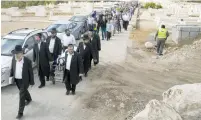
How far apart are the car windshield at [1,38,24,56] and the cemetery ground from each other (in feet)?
4.20

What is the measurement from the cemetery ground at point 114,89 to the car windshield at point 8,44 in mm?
1280

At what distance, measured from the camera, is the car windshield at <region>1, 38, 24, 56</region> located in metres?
10.2

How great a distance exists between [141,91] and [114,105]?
1486 mm

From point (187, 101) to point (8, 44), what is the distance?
685 centimetres

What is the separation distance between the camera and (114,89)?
9164mm

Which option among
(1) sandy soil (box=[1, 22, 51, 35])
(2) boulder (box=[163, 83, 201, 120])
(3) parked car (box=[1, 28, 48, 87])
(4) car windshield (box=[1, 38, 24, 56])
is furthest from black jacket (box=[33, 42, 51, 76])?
(1) sandy soil (box=[1, 22, 51, 35])

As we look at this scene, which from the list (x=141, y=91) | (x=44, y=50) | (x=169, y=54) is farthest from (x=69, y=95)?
(x=169, y=54)

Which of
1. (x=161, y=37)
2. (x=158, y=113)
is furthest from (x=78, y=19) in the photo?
(x=158, y=113)

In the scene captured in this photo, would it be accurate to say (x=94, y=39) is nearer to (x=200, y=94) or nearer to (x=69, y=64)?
(x=69, y=64)

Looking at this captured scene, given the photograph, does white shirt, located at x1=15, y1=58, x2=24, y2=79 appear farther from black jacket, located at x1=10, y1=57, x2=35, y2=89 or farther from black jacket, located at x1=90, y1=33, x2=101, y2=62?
black jacket, located at x1=90, y1=33, x2=101, y2=62

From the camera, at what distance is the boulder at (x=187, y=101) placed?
5.76 meters

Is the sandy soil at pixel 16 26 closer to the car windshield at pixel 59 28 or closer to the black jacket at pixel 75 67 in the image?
the car windshield at pixel 59 28

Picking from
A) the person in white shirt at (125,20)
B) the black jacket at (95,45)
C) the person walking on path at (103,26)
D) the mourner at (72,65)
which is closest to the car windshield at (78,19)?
the person walking on path at (103,26)

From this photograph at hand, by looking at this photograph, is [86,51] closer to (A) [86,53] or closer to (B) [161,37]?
(A) [86,53]
